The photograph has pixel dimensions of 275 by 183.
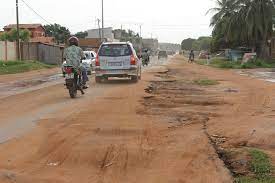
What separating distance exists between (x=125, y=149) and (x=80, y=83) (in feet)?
29.4

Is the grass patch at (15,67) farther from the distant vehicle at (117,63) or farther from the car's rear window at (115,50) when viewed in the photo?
the distant vehicle at (117,63)

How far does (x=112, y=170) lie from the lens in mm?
6590

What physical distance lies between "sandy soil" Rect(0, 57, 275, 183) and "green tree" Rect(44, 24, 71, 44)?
80750 mm

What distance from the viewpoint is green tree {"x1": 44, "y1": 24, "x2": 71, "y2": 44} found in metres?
95.2

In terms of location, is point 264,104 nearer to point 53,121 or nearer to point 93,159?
point 53,121

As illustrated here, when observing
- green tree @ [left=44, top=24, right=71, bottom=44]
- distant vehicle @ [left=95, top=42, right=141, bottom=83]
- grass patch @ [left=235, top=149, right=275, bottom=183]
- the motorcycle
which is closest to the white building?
green tree @ [left=44, top=24, right=71, bottom=44]

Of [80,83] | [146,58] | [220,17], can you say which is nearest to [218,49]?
[220,17]

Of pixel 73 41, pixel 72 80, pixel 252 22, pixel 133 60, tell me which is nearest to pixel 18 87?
pixel 133 60

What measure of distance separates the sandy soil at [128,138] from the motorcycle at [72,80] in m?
1.01

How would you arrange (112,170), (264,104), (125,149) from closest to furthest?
(112,170)
(125,149)
(264,104)

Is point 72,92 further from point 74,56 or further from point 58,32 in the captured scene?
point 58,32

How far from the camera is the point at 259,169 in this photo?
651 centimetres

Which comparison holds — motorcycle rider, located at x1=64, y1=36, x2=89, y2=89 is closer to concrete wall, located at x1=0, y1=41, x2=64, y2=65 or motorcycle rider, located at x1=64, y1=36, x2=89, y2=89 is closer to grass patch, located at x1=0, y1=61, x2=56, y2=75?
grass patch, located at x1=0, y1=61, x2=56, y2=75

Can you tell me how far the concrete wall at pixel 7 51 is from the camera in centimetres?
4494
